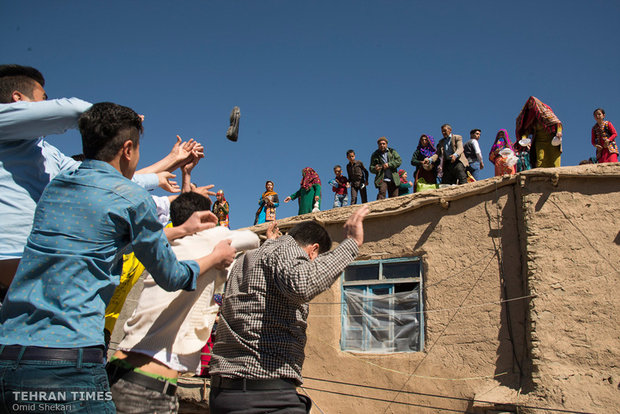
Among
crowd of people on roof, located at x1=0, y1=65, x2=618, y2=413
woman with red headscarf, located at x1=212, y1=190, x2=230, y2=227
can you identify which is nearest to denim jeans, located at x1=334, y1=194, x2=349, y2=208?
woman with red headscarf, located at x1=212, y1=190, x2=230, y2=227

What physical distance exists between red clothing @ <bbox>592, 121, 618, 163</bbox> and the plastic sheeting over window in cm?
385

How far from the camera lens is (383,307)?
7.66 meters

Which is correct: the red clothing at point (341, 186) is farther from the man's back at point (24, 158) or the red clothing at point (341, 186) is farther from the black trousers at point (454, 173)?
the man's back at point (24, 158)

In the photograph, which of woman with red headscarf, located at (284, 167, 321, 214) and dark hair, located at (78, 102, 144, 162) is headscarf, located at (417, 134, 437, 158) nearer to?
woman with red headscarf, located at (284, 167, 321, 214)

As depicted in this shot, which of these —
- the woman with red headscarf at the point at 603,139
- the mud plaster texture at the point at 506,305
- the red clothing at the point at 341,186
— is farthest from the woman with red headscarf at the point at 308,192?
the woman with red headscarf at the point at 603,139

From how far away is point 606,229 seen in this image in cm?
626

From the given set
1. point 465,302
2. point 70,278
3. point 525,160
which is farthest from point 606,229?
point 70,278

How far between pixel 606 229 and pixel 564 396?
2187mm

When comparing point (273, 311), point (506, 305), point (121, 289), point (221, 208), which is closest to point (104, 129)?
point (273, 311)

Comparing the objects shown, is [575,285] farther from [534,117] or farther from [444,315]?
[534,117]

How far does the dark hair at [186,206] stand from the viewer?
2.61 m

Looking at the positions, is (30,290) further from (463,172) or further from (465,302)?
(463,172)

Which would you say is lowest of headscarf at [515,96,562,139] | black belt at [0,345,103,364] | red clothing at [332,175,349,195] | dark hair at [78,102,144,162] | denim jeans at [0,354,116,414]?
denim jeans at [0,354,116,414]

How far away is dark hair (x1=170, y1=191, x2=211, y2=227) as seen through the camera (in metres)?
2.61
